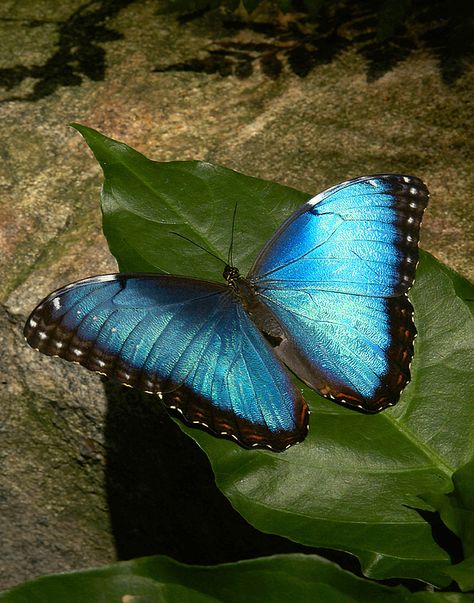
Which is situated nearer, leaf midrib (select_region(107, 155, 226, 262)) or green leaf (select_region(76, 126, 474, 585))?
green leaf (select_region(76, 126, 474, 585))

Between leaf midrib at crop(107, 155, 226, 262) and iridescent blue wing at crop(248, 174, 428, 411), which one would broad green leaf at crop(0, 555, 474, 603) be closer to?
iridescent blue wing at crop(248, 174, 428, 411)

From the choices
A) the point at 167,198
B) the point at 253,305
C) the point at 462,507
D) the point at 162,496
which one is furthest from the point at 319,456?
the point at 162,496

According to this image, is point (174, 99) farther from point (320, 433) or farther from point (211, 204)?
point (320, 433)

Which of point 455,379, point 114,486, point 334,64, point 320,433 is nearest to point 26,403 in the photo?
point 114,486

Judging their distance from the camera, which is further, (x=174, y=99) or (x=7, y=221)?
(x=174, y=99)

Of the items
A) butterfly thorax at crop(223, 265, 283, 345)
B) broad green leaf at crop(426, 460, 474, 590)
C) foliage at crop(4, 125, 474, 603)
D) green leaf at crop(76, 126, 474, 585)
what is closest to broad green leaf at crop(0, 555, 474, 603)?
foliage at crop(4, 125, 474, 603)

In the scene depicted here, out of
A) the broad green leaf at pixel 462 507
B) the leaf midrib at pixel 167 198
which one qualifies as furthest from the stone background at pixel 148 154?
the broad green leaf at pixel 462 507
